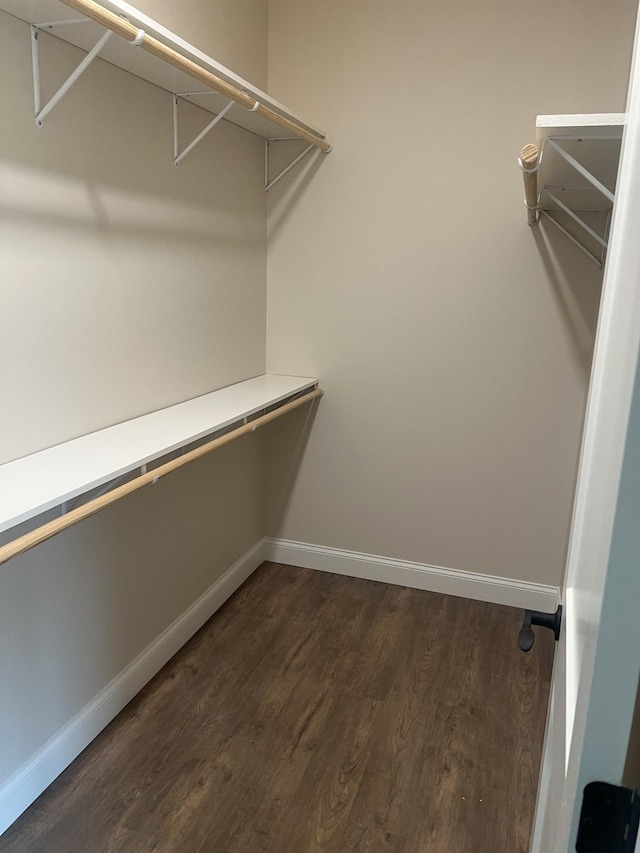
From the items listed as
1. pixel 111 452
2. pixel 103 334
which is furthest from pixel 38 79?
pixel 111 452

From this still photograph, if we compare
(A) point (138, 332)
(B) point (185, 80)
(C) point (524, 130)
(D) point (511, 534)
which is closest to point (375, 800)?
(D) point (511, 534)

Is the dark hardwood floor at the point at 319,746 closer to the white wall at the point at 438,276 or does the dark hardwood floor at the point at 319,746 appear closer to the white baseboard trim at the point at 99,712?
the white baseboard trim at the point at 99,712

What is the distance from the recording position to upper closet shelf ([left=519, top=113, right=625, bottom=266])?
1.50m

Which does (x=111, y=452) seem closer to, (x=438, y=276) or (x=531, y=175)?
→ (x=531, y=175)

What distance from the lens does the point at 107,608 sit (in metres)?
1.91

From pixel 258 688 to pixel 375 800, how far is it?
57 centimetres

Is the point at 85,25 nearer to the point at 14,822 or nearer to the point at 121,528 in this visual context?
the point at 121,528

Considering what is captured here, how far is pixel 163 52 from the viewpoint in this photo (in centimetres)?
142

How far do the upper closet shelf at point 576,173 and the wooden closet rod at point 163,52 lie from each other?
0.80 meters

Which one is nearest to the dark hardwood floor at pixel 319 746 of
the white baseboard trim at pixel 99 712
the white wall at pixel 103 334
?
the white baseboard trim at pixel 99 712

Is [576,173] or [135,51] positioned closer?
[135,51]

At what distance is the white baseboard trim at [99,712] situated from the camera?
1.61 meters

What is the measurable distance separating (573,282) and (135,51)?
5.48 feet

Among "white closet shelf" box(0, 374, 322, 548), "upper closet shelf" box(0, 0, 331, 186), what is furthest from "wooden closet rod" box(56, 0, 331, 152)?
"white closet shelf" box(0, 374, 322, 548)
